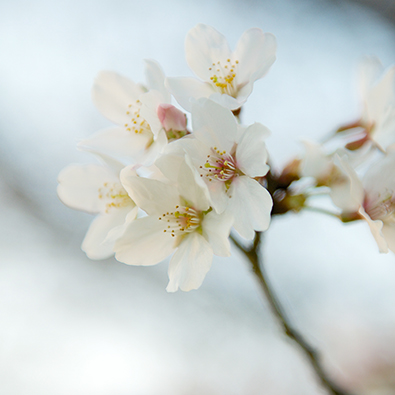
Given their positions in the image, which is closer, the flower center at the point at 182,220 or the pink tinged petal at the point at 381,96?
the flower center at the point at 182,220

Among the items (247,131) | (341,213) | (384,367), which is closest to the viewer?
(247,131)

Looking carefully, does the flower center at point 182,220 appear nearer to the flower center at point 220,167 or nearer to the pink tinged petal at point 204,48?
the flower center at point 220,167

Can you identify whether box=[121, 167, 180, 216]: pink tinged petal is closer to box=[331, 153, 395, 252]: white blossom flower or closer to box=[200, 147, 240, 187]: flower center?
box=[200, 147, 240, 187]: flower center

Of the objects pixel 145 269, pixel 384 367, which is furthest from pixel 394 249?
pixel 384 367

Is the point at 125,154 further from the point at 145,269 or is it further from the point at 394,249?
the point at 145,269

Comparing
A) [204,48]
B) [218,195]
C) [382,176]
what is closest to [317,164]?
[382,176]

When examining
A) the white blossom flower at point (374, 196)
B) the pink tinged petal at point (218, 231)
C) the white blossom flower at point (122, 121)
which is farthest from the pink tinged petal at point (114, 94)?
the white blossom flower at point (374, 196)

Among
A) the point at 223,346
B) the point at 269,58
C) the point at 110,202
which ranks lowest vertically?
the point at 223,346
